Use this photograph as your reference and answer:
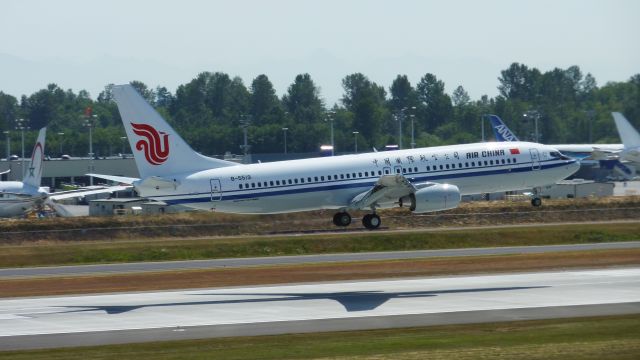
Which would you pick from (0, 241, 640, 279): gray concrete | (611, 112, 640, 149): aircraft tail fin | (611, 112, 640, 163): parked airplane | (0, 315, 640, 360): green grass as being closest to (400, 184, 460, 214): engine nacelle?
(0, 241, 640, 279): gray concrete

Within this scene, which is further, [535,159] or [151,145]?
[535,159]

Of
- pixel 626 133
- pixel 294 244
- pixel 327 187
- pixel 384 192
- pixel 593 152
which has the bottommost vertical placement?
pixel 294 244

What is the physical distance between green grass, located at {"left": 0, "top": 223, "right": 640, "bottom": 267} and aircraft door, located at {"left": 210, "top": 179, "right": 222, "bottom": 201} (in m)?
2.45

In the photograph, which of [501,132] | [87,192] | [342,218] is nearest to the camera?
[342,218]

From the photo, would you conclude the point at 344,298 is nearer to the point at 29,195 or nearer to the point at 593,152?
the point at 29,195

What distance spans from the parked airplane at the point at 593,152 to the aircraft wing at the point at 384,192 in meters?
42.8

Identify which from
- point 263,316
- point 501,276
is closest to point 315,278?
point 501,276

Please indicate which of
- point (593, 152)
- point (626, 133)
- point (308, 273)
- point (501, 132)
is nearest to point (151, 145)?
point (308, 273)

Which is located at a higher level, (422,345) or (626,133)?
(626,133)

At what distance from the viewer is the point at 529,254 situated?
171 ft

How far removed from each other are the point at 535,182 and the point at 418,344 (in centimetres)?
4208

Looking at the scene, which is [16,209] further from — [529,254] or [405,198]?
[529,254]

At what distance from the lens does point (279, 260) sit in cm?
5262

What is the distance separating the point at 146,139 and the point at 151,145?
410 mm
